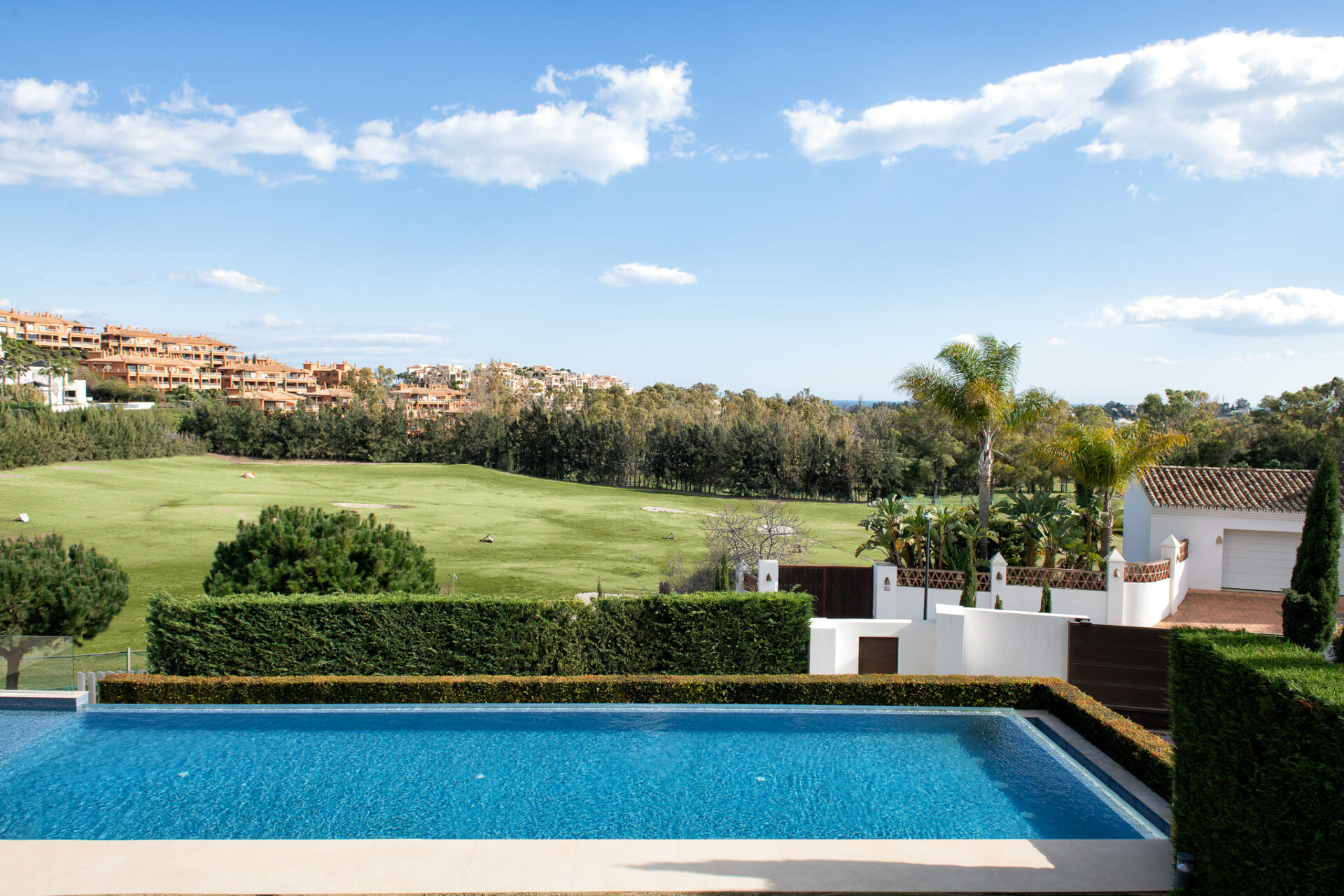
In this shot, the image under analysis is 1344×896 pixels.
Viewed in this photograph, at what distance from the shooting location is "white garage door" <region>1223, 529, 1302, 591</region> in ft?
59.8

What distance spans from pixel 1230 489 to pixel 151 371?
416 ft

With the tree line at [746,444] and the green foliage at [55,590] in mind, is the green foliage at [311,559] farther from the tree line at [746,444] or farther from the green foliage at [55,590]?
the tree line at [746,444]

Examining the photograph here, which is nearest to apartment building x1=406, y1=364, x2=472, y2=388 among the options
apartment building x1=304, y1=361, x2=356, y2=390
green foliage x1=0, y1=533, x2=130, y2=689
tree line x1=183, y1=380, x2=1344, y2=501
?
apartment building x1=304, y1=361, x2=356, y2=390

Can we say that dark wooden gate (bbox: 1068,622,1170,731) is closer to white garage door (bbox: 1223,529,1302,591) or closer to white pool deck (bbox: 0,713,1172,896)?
white pool deck (bbox: 0,713,1172,896)

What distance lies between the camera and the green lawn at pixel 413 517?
25.3 meters

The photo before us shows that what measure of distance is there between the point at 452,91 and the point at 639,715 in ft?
47.7

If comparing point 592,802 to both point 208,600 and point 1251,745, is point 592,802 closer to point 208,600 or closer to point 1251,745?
point 1251,745

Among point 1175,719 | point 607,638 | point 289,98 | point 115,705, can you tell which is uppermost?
point 289,98

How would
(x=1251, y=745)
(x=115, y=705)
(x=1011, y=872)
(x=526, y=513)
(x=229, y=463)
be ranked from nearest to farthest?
(x=1251, y=745) < (x=1011, y=872) < (x=115, y=705) < (x=526, y=513) < (x=229, y=463)

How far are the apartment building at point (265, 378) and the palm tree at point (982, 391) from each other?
111829mm

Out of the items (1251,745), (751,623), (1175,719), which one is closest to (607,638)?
(751,623)

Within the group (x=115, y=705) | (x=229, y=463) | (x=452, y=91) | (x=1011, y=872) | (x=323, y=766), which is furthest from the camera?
(x=229, y=463)

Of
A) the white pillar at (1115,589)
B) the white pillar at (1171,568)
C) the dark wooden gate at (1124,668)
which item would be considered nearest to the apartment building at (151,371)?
the white pillar at (1115,589)

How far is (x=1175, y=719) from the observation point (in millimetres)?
6207
